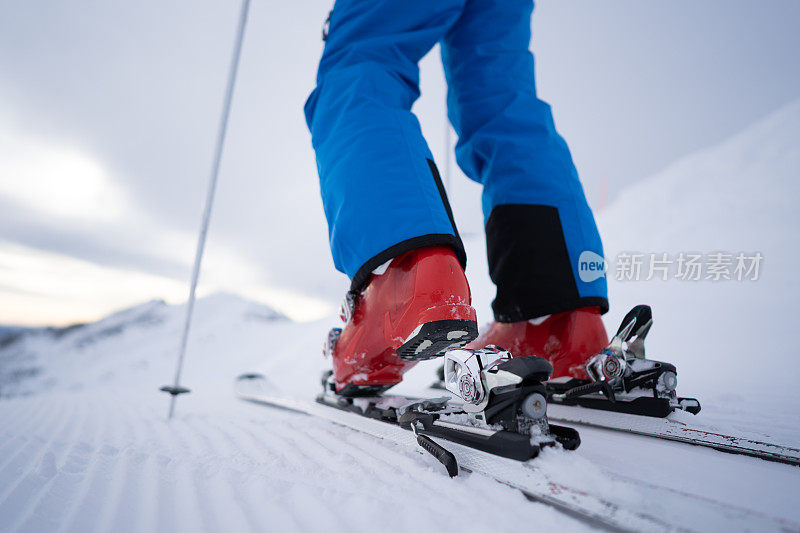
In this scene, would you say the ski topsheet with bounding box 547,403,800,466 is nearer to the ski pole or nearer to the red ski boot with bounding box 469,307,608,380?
the red ski boot with bounding box 469,307,608,380

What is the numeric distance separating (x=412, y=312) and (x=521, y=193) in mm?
580

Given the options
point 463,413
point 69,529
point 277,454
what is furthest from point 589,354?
point 69,529

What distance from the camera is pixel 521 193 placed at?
1.10 m

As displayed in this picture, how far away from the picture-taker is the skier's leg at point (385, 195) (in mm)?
743

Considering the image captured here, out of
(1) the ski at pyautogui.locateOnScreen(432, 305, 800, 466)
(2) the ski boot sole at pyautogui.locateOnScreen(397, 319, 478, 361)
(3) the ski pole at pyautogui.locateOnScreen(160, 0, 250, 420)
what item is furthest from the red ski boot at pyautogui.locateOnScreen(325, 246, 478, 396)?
(3) the ski pole at pyautogui.locateOnScreen(160, 0, 250, 420)

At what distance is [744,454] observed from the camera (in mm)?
714

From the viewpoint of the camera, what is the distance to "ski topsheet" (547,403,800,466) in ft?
2.26

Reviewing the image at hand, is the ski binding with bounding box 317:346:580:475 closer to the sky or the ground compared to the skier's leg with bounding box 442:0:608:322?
closer to the ground

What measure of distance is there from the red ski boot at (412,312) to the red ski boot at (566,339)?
41 centimetres

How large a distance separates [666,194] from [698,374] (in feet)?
14.5

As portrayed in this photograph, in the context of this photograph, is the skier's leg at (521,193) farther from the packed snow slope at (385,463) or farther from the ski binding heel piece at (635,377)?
the packed snow slope at (385,463)

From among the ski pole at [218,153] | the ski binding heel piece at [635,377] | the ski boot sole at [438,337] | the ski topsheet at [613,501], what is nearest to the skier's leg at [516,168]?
the ski binding heel piece at [635,377]

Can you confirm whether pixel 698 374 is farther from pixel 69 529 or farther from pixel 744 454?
pixel 69 529

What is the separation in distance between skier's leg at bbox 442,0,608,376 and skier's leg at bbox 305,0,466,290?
300 millimetres
